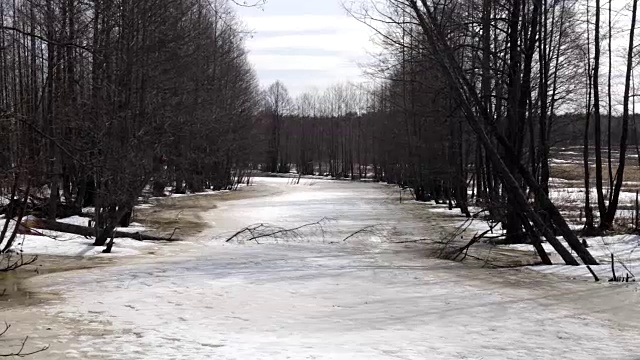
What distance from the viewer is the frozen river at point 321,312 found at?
6887 millimetres

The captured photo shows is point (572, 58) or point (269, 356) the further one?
point (572, 58)

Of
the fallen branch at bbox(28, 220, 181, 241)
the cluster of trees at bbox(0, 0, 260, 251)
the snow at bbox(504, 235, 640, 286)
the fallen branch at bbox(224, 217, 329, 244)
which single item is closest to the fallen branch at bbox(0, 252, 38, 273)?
the cluster of trees at bbox(0, 0, 260, 251)

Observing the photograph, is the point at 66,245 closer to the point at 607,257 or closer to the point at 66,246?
the point at 66,246

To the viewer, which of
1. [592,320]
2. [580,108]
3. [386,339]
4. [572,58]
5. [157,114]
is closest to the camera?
[386,339]

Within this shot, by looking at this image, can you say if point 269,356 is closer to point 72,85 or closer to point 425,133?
point 72,85

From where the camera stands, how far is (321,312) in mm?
8820

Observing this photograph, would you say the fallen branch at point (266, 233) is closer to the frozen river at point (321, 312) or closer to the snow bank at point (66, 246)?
the snow bank at point (66, 246)

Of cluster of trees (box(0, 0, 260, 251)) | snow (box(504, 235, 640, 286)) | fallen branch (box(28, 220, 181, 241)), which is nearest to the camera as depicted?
snow (box(504, 235, 640, 286))

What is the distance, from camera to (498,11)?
1611 centimetres

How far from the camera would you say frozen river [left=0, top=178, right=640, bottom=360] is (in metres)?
6.89

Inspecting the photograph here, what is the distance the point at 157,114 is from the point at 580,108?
18044 mm

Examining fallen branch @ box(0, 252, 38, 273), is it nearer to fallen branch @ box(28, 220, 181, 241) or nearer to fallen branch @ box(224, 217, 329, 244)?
fallen branch @ box(28, 220, 181, 241)

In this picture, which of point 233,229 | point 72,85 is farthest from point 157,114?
point 233,229

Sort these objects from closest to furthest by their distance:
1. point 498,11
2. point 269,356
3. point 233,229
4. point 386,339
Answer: point 269,356, point 386,339, point 498,11, point 233,229
